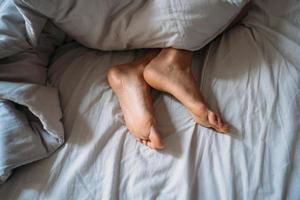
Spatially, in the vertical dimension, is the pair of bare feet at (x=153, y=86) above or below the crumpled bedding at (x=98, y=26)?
below

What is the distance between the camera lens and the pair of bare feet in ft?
2.14

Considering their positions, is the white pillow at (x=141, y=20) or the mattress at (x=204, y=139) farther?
the white pillow at (x=141, y=20)

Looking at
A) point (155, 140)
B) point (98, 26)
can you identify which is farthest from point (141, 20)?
point (155, 140)

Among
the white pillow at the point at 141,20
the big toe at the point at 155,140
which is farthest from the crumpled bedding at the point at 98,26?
the big toe at the point at 155,140

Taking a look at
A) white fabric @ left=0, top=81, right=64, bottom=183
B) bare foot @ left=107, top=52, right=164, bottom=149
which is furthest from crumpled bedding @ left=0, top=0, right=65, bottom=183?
bare foot @ left=107, top=52, right=164, bottom=149

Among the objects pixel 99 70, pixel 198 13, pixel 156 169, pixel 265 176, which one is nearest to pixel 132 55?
pixel 99 70

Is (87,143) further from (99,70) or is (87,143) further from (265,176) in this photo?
(265,176)

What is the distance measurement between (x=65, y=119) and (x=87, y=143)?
0.29ft

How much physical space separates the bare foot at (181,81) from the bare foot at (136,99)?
0.03 m

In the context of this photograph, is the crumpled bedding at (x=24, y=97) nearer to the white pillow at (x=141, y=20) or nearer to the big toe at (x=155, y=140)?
the white pillow at (x=141, y=20)

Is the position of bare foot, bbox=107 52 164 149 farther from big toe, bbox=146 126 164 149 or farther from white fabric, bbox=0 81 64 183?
white fabric, bbox=0 81 64 183

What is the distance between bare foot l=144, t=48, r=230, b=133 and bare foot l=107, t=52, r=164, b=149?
0.10 ft

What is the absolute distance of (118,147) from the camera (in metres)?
0.66

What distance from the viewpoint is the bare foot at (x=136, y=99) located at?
652mm
